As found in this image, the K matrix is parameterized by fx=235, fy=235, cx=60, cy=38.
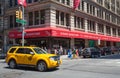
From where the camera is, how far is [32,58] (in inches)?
673

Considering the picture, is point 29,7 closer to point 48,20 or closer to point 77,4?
point 48,20

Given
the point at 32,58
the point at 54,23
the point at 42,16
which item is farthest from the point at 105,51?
the point at 32,58

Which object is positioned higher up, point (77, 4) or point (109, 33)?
point (77, 4)

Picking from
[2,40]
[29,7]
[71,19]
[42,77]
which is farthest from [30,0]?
[42,77]

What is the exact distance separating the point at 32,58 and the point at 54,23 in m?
19.3

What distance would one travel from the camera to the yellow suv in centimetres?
1662

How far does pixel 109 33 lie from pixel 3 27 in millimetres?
29700

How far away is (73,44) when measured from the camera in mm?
41500

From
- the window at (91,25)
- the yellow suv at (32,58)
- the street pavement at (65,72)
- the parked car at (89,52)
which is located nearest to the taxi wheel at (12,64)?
the yellow suv at (32,58)

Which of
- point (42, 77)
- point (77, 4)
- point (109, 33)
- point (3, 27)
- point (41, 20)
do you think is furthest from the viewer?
point (109, 33)

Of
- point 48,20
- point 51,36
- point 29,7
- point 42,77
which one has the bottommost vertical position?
point 42,77

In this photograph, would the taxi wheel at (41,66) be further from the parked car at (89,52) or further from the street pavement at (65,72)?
the parked car at (89,52)

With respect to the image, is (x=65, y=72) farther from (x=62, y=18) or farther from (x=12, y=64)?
(x=62, y=18)

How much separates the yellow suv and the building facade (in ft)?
48.9
